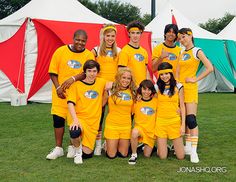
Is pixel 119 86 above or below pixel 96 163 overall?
above

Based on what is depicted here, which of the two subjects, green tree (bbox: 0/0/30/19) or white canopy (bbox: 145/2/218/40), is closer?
white canopy (bbox: 145/2/218/40)

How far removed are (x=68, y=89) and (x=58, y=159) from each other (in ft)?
2.63

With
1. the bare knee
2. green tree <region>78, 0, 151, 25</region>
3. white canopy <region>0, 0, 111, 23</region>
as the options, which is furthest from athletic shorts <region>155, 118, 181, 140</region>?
green tree <region>78, 0, 151, 25</region>

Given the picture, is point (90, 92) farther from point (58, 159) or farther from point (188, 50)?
point (188, 50)

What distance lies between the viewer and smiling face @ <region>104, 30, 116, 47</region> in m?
4.20

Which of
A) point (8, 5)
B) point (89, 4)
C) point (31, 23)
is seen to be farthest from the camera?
point (89, 4)

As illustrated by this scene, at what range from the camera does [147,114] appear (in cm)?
424

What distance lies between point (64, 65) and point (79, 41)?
326 millimetres

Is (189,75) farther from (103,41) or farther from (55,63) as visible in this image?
(55,63)

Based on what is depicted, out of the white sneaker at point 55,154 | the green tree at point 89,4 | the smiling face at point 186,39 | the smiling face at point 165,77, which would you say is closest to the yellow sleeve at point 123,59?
the smiling face at point 165,77

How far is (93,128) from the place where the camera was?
13.8ft

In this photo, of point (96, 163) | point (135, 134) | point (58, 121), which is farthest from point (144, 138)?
point (58, 121)

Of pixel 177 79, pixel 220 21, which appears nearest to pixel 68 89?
pixel 177 79

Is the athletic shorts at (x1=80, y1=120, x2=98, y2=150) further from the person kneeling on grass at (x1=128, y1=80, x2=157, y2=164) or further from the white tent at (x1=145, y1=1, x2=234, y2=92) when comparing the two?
the white tent at (x1=145, y1=1, x2=234, y2=92)
